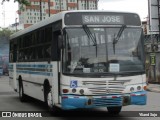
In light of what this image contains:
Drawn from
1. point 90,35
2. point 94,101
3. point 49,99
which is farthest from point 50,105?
point 90,35

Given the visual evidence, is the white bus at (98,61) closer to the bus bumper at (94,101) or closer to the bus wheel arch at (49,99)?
the bus bumper at (94,101)

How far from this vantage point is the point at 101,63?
1023 cm

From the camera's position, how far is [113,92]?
10156 millimetres

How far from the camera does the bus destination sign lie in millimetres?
10555

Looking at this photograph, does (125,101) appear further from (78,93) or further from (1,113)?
(1,113)

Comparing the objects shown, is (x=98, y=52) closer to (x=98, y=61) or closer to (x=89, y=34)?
(x=98, y=61)

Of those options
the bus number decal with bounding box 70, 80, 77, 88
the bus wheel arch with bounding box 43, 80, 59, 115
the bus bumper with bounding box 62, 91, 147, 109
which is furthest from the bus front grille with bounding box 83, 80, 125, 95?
the bus wheel arch with bounding box 43, 80, 59, 115

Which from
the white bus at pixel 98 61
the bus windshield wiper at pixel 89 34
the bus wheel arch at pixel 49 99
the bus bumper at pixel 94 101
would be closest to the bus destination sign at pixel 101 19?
the white bus at pixel 98 61

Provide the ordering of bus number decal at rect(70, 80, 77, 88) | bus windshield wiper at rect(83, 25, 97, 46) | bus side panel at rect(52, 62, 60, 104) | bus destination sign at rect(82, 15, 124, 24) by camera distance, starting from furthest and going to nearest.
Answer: bus side panel at rect(52, 62, 60, 104) < bus destination sign at rect(82, 15, 124, 24) < bus windshield wiper at rect(83, 25, 97, 46) < bus number decal at rect(70, 80, 77, 88)

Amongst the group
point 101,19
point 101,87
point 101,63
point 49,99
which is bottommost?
point 49,99

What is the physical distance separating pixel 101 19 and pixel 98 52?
3.11ft

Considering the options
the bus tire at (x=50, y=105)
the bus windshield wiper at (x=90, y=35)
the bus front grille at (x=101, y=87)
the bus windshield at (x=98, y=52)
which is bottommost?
the bus tire at (x=50, y=105)

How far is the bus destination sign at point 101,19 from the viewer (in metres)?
10.6

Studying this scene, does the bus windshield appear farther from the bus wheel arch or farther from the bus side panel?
the bus wheel arch
